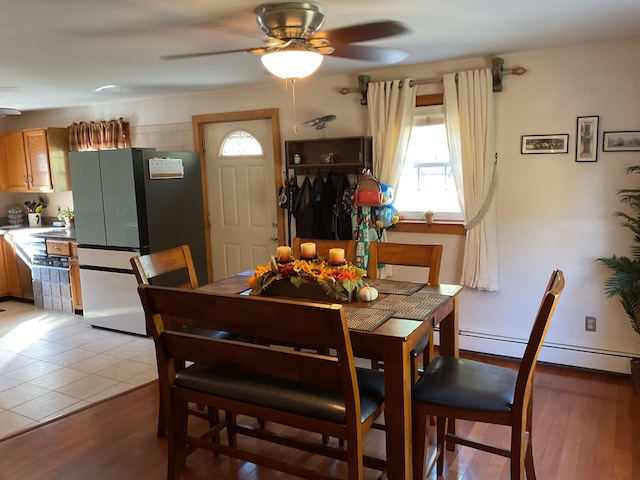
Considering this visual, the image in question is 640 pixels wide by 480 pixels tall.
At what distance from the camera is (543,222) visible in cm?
348

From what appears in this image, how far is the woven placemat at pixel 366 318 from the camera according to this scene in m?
1.85

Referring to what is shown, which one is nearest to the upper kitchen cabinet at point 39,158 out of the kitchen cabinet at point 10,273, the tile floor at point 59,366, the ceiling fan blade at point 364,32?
the kitchen cabinet at point 10,273

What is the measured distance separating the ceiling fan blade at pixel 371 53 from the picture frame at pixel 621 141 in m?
1.42

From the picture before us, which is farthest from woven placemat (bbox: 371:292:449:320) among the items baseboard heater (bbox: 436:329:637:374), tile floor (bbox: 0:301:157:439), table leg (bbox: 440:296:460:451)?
tile floor (bbox: 0:301:157:439)

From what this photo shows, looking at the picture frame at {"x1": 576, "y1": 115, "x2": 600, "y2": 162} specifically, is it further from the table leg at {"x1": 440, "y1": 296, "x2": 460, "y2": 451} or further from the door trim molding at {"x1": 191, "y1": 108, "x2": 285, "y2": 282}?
the door trim molding at {"x1": 191, "y1": 108, "x2": 285, "y2": 282}

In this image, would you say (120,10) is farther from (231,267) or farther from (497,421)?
(231,267)

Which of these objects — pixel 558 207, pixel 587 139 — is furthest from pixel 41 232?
pixel 587 139

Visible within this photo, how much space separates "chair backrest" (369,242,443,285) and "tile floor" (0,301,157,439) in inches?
74.4

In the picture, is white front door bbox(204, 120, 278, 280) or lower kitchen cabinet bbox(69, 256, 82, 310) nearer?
white front door bbox(204, 120, 278, 280)

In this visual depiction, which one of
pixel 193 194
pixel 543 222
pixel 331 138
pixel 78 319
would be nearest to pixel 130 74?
pixel 193 194

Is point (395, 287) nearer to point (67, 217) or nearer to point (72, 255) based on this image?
point (72, 255)

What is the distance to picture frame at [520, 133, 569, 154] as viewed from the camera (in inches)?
132

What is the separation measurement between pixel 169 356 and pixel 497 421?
50.5 inches

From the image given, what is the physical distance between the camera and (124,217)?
426 cm
